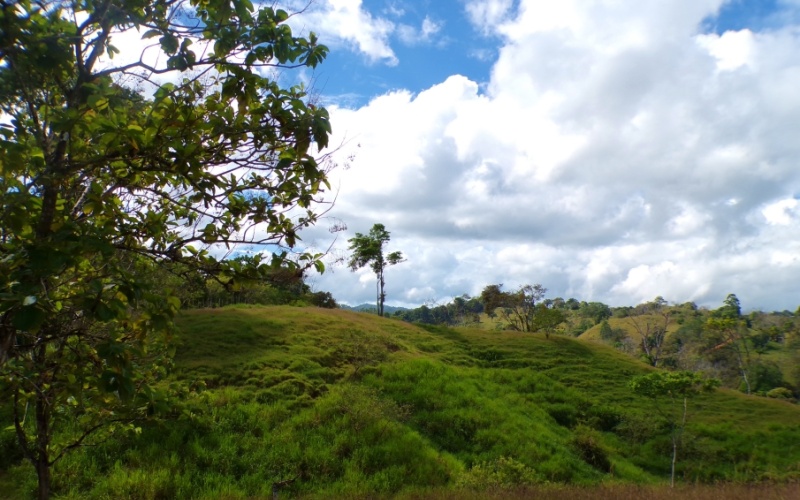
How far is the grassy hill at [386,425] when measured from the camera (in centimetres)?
1355

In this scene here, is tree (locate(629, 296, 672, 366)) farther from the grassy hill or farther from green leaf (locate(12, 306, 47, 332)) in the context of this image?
green leaf (locate(12, 306, 47, 332))

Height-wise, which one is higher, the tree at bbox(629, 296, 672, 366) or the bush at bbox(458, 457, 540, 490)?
the tree at bbox(629, 296, 672, 366)

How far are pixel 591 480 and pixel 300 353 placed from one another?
49.0 feet

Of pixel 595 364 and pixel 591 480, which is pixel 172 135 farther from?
pixel 595 364

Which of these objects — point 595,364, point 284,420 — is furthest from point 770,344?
point 284,420

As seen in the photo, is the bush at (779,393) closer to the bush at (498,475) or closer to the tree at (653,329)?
the tree at (653,329)

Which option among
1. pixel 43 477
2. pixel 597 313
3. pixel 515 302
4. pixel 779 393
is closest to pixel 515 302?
pixel 515 302

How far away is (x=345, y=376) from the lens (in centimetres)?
2297

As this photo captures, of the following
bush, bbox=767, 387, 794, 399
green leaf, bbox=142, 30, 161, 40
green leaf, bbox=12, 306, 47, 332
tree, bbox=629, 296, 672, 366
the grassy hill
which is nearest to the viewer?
green leaf, bbox=12, 306, 47, 332

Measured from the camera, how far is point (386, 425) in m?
17.6

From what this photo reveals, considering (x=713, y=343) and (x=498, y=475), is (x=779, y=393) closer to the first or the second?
(x=713, y=343)

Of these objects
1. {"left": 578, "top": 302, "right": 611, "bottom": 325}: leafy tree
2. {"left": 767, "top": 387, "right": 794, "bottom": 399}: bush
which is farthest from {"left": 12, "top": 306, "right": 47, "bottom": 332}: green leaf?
{"left": 578, "top": 302, "right": 611, "bottom": 325}: leafy tree

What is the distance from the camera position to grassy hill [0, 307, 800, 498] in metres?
13.5

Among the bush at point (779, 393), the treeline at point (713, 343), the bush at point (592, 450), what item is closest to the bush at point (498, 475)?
the bush at point (592, 450)
